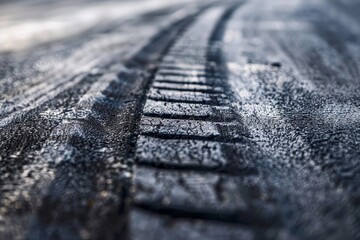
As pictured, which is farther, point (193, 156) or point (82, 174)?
point (193, 156)

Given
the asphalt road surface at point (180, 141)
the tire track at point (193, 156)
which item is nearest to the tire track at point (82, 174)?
the asphalt road surface at point (180, 141)

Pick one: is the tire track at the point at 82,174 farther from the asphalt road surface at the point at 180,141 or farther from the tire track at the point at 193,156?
the tire track at the point at 193,156

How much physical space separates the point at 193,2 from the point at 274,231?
8.28 m

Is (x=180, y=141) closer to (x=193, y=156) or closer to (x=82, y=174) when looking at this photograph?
(x=193, y=156)

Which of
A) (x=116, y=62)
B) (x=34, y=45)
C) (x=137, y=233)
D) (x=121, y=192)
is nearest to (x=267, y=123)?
(x=121, y=192)

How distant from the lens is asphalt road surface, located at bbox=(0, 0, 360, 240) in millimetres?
1564

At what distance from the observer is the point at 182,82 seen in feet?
10.8

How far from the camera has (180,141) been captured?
2.21 metres

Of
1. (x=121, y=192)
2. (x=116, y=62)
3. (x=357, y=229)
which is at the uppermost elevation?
(x=116, y=62)

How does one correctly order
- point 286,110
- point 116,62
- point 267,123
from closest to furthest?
point 267,123
point 286,110
point 116,62

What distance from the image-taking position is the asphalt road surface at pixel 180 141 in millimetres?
1564

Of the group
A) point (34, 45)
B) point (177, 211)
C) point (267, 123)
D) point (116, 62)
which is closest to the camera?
point (177, 211)

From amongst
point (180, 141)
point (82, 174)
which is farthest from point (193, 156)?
point (82, 174)

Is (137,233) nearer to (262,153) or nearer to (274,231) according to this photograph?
(274,231)
